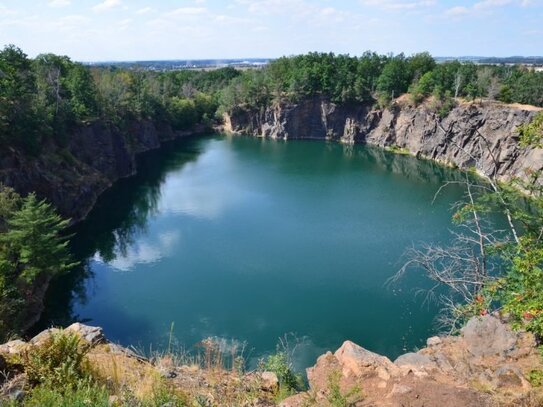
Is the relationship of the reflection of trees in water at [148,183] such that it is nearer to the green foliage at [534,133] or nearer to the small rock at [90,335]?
the small rock at [90,335]

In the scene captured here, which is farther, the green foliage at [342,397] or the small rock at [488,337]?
the small rock at [488,337]

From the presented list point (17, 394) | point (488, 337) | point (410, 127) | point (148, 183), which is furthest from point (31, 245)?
point (410, 127)

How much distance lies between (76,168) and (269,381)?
37770 millimetres

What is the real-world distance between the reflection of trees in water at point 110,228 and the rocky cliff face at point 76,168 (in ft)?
4.53

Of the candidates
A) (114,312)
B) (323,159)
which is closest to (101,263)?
(114,312)

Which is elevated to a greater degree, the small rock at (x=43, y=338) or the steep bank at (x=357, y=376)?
the small rock at (x=43, y=338)

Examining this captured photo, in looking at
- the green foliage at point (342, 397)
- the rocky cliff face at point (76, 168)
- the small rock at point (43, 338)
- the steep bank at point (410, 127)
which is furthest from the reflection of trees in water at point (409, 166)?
the small rock at point (43, 338)

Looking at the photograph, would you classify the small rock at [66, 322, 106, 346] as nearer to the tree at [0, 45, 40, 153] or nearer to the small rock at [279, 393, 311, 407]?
the small rock at [279, 393, 311, 407]

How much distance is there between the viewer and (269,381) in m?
10.5

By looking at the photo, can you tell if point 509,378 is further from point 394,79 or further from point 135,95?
point 394,79

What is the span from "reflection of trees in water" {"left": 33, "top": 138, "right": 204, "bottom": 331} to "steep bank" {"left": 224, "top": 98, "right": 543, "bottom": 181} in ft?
76.1

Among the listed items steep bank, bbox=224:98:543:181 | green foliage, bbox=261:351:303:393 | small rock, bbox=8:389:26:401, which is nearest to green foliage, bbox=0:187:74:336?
green foliage, bbox=261:351:303:393

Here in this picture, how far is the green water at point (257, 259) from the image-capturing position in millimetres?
22594

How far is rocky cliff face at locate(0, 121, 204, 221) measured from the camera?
112 feet
